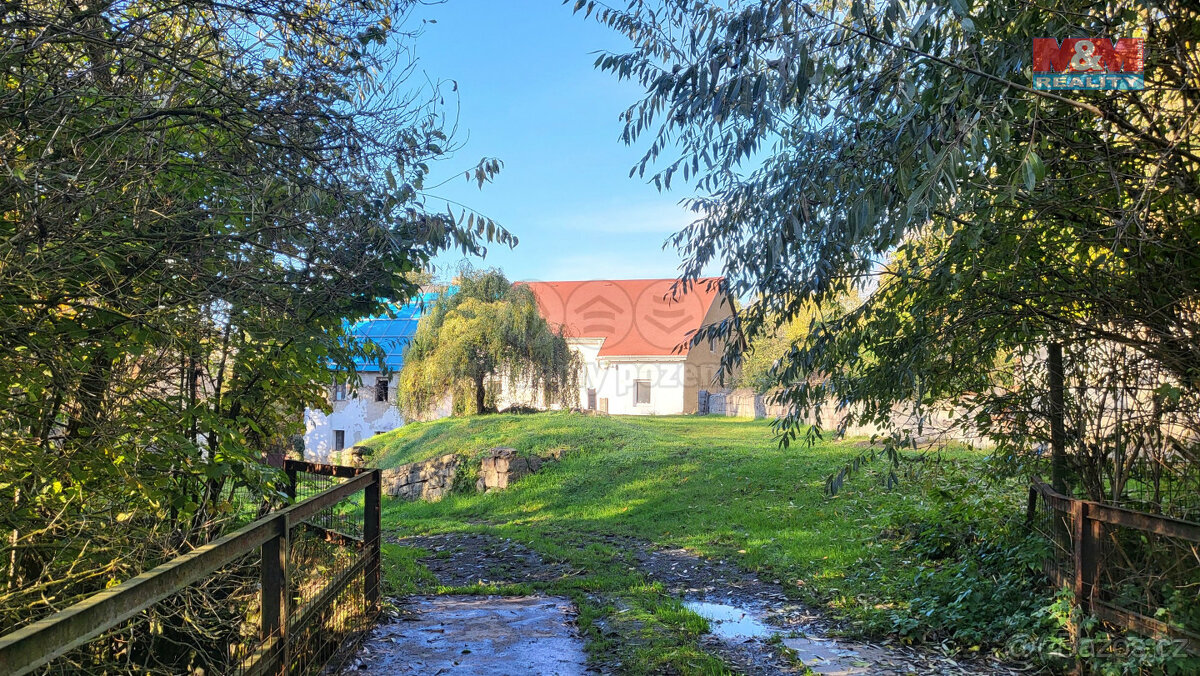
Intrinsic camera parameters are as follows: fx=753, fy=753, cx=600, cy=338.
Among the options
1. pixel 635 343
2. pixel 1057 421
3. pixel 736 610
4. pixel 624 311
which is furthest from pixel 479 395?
pixel 1057 421

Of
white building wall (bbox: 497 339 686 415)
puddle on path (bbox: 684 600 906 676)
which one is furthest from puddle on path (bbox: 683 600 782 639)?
white building wall (bbox: 497 339 686 415)

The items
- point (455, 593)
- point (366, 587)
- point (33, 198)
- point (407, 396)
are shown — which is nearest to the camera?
point (33, 198)

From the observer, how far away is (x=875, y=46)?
4.57 meters

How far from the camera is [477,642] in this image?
5652 millimetres

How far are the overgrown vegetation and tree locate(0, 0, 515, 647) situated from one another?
342 cm

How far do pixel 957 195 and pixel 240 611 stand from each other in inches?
191

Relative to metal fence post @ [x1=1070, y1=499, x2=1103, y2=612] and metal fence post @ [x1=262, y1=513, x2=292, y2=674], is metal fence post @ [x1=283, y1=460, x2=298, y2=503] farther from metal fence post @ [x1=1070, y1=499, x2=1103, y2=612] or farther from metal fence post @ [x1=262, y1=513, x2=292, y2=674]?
metal fence post @ [x1=1070, y1=499, x2=1103, y2=612]

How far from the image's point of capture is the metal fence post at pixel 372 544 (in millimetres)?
6187

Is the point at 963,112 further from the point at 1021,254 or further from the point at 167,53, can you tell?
the point at 167,53

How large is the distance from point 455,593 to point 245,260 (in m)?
4.73

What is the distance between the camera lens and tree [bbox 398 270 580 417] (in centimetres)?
2706

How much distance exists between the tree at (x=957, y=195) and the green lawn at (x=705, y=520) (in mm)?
1809

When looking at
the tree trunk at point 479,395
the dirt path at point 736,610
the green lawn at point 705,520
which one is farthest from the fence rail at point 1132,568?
the tree trunk at point 479,395

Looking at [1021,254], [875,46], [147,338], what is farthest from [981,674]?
[147,338]
